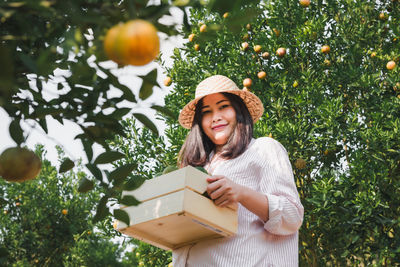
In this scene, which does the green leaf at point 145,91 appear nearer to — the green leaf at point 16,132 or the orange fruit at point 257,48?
the green leaf at point 16,132

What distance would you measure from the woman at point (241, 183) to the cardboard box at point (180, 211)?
51 millimetres

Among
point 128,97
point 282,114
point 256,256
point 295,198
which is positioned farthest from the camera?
point 282,114

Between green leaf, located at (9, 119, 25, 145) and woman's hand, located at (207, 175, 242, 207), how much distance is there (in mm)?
666

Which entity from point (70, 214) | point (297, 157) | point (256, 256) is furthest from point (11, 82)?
point (70, 214)

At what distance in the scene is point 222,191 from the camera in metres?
1.65

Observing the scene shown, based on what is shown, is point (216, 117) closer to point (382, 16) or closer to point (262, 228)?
point (262, 228)

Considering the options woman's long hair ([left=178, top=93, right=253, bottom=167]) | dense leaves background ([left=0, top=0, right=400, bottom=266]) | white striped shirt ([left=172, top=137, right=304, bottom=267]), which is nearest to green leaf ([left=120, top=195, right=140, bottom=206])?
white striped shirt ([left=172, top=137, right=304, bottom=267])

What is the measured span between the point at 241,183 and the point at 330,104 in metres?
2.75

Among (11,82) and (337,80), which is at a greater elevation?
(337,80)

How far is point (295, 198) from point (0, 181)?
1109cm

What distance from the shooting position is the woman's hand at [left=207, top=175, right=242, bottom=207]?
5.40 feet

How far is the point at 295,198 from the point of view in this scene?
1854mm

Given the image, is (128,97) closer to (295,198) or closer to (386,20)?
(295,198)

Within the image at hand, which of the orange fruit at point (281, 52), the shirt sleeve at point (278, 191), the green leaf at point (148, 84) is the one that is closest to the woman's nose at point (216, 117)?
the shirt sleeve at point (278, 191)
